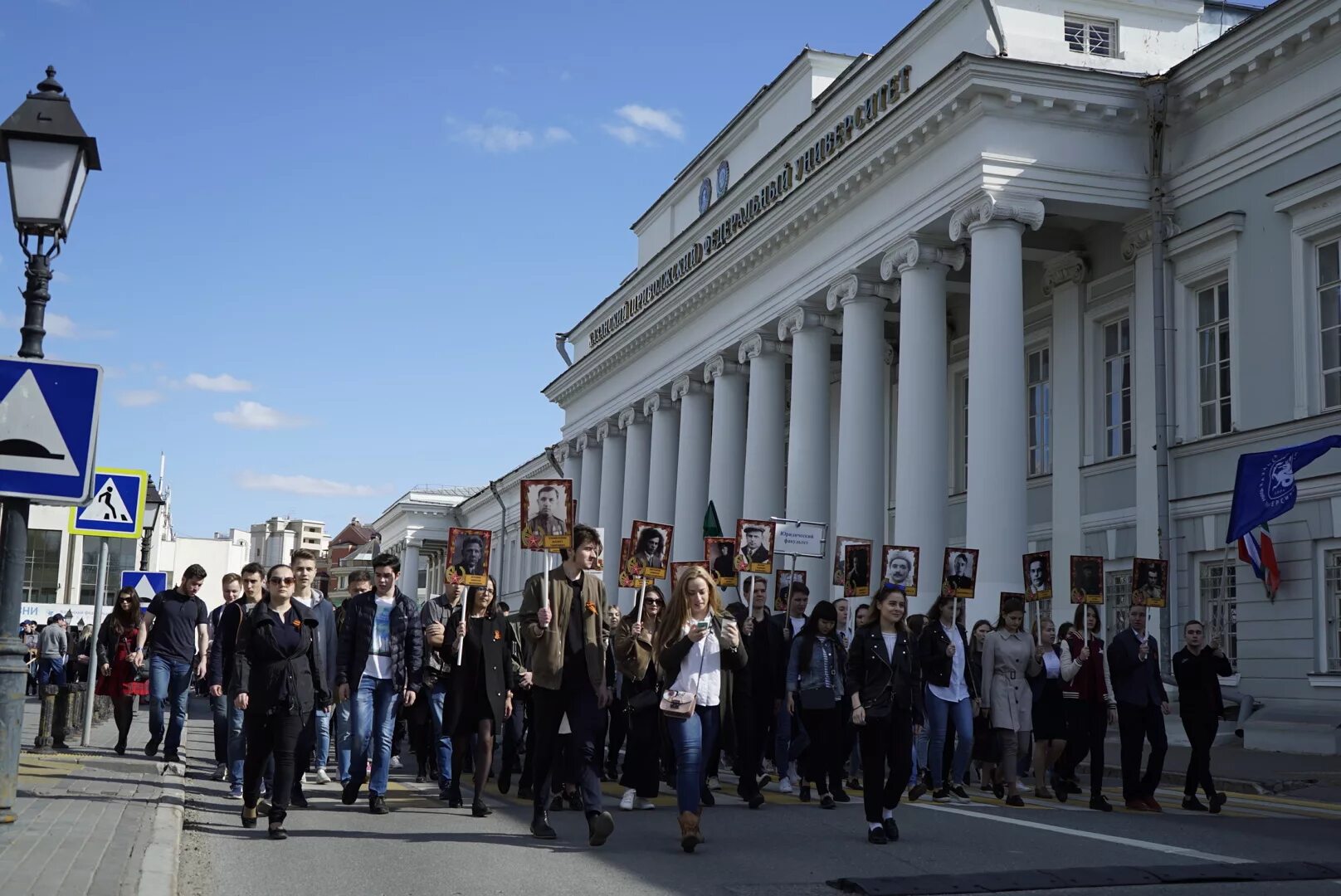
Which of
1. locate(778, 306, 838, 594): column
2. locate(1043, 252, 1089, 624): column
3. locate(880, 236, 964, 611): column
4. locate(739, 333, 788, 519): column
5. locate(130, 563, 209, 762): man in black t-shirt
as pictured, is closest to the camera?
locate(130, 563, 209, 762): man in black t-shirt

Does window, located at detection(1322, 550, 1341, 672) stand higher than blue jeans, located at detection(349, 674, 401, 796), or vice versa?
window, located at detection(1322, 550, 1341, 672)

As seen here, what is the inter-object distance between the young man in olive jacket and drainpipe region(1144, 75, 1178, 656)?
15048 millimetres

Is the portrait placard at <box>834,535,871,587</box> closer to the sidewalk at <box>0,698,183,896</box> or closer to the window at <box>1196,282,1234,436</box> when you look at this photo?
the window at <box>1196,282,1234,436</box>

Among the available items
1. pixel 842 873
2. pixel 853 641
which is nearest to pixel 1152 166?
pixel 853 641

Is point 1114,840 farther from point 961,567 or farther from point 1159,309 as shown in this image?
point 1159,309

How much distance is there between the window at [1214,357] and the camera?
73.8 feet

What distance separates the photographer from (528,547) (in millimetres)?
15031

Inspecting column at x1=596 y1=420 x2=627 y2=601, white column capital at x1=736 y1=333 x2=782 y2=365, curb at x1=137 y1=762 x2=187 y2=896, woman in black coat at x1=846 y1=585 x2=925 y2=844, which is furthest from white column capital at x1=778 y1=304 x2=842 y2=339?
woman in black coat at x1=846 y1=585 x2=925 y2=844

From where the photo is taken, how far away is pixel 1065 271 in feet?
88.4

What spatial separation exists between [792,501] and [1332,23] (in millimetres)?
14868

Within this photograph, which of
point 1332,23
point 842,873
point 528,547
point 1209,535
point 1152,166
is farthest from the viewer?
point 1152,166

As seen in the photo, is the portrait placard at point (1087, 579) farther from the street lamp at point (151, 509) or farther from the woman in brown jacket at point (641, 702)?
the street lamp at point (151, 509)

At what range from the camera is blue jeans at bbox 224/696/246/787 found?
12.6 m

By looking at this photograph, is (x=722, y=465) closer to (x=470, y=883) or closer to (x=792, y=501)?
(x=792, y=501)
